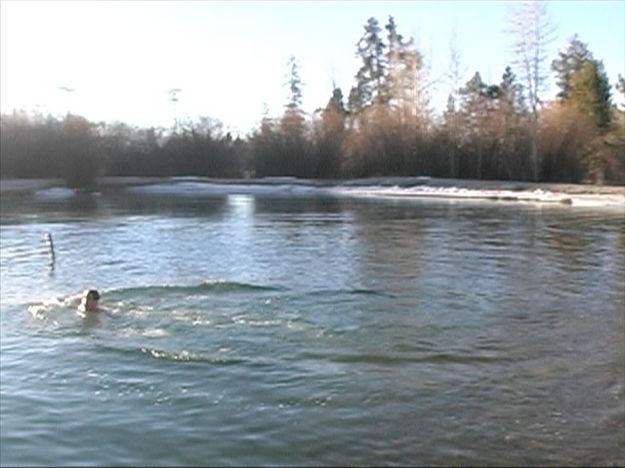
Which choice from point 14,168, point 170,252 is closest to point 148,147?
point 14,168

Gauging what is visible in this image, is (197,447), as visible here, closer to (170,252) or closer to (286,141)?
(170,252)

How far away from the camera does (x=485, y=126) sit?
182 ft

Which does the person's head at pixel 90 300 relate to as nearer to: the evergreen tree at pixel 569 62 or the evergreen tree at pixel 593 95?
the evergreen tree at pixel 593 95

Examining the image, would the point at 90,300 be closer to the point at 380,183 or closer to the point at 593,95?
the point at 380,183

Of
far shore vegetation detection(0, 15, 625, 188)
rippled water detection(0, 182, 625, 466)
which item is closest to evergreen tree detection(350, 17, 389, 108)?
far shore vegetation detection(0, 15, 625, 188)

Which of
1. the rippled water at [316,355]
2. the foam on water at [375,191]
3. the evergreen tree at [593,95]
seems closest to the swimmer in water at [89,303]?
the rippled water at [316,355]

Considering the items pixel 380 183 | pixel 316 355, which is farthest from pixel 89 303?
pixel 380 183

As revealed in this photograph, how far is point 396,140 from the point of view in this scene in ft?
194

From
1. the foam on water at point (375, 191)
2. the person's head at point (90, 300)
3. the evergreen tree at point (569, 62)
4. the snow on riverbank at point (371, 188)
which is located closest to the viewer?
the person's head at point (90, 300)

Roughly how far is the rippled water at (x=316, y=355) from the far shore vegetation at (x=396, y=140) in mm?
32329

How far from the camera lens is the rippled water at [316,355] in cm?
723

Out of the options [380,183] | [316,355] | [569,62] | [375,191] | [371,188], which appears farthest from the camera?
[569,62]

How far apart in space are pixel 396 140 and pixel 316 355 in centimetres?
4990

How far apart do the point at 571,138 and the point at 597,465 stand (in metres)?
49.3
